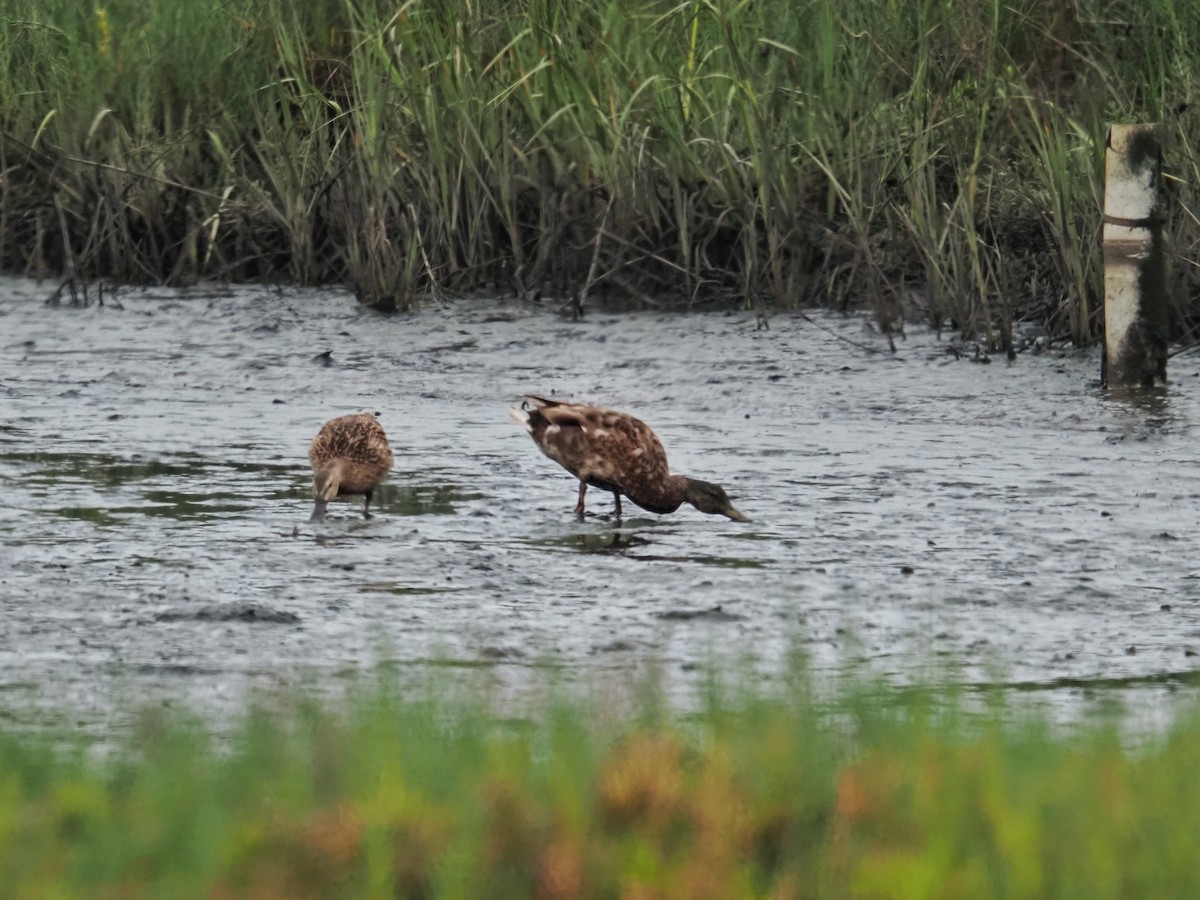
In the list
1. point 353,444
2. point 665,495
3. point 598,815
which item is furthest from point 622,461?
point 598,815

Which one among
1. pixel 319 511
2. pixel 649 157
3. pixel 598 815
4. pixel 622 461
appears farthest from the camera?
pixel 649 157

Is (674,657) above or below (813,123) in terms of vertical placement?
below

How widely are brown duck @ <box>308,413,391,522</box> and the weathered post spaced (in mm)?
3805

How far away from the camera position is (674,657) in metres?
5.50

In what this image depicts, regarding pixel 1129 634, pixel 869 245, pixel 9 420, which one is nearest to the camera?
pixel 1129 634

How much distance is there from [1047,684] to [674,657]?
0.90 meters

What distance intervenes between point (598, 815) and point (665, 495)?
4.11m

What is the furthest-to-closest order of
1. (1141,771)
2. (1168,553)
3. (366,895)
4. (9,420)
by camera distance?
(9,420) < (1168,553) < (1141,771) < (366,895)

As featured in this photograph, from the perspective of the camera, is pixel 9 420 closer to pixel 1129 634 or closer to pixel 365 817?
pixel 1129 634

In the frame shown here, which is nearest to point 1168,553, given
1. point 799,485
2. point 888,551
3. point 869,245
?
point 888,551

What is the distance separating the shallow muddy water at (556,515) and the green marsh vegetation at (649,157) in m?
0.44

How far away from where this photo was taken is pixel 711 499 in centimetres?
748

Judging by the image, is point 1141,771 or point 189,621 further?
point 189,621

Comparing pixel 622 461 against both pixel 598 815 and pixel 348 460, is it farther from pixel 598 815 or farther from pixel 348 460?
pixel 598 815
